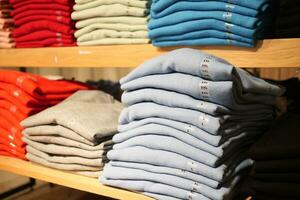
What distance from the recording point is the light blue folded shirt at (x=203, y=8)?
69 centimetres

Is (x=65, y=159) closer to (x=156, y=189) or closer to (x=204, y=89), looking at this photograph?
(x=156, y=189)

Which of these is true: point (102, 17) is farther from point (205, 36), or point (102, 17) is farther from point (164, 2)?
point (205, 36)

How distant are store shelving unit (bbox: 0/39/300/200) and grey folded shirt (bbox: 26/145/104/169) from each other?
0.12 ft

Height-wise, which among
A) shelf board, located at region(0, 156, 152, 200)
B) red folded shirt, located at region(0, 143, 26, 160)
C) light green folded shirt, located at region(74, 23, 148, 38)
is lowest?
shelf board, located at region(0, 156, 152, 200)

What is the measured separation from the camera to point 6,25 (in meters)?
1.24

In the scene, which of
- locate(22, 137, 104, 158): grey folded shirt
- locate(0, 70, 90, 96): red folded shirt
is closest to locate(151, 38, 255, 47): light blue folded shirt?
locate(22, 137, 104, 158): grey folded shirt

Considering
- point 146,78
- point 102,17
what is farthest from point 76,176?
point 102,17

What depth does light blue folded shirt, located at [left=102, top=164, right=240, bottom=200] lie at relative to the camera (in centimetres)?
65

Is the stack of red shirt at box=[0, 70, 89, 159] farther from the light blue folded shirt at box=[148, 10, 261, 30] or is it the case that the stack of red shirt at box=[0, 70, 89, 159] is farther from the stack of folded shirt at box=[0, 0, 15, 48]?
the light blue folded shirt at box=[148, 10, 261, 30]

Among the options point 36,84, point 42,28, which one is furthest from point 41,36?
point 36,84

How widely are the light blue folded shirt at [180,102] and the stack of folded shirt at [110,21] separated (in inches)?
8.9

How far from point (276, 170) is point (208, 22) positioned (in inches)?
14.3

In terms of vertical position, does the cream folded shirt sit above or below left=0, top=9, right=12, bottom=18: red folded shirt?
below

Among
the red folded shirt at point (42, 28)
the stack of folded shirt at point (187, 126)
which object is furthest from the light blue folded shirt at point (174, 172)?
the red folded shirt at point (42, 28)
